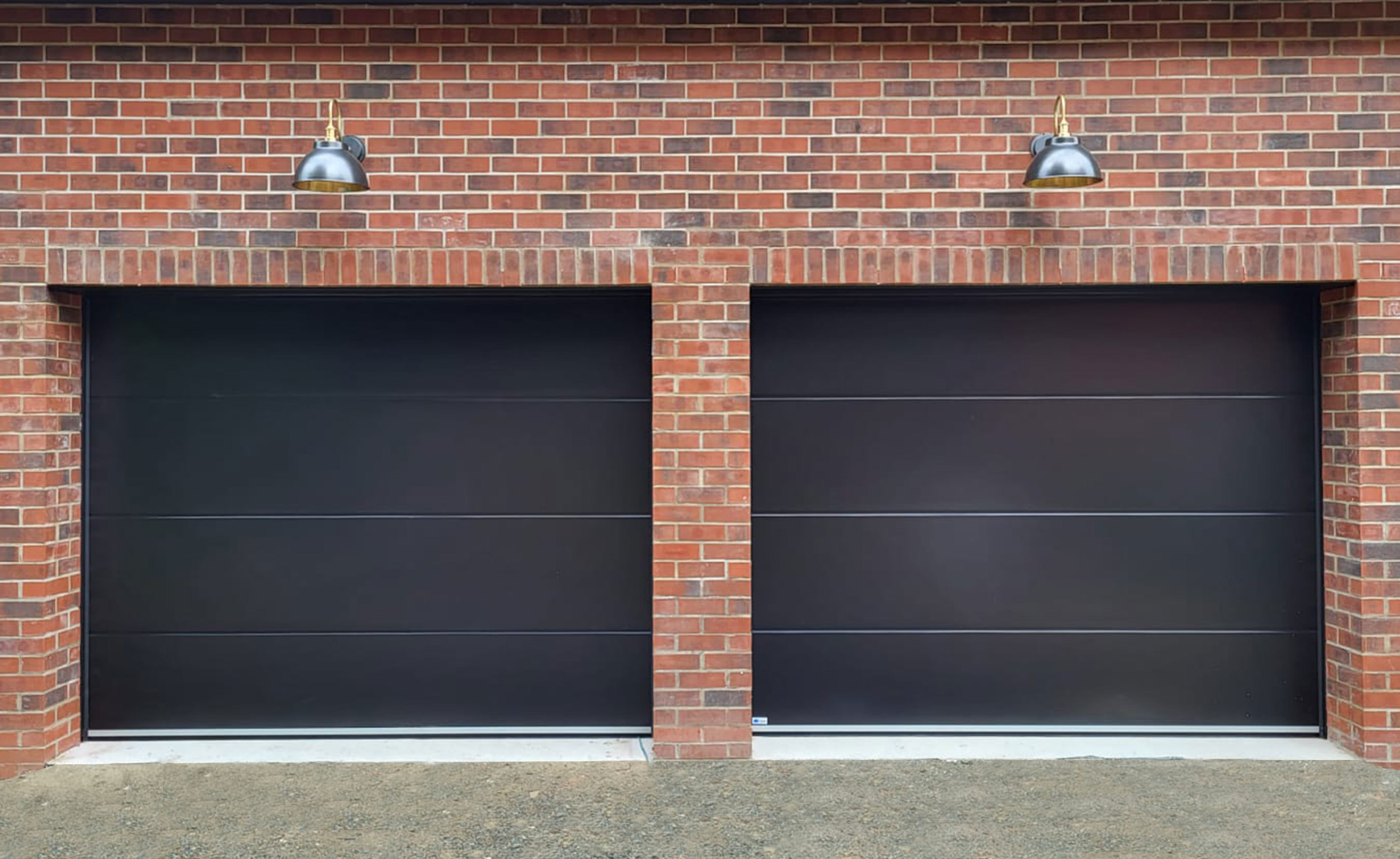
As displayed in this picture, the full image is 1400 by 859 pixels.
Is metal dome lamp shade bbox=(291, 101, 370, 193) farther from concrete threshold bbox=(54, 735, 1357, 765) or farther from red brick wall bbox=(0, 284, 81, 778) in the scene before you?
concrete threshold bbox=(54, 735, 1357, 765)

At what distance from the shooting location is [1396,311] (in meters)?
5.60

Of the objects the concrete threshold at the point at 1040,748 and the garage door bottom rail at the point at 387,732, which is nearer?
the concrete threshold at the point at 1040,748

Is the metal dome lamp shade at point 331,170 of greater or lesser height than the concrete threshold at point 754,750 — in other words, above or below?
above

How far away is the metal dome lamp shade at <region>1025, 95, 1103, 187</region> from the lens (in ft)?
16.9

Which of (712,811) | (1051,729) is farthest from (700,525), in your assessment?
(1051,729)

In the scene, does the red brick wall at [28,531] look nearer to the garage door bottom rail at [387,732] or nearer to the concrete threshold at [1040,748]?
the garage door bottom rail at [387,732]

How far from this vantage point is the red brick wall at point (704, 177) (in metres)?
5.60

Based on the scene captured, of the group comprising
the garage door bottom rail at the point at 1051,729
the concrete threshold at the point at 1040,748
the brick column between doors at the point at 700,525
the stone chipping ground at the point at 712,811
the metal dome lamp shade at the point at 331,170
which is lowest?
the stone chipping ground at the point at 712,811

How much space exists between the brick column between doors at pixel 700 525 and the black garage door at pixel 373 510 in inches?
15.5

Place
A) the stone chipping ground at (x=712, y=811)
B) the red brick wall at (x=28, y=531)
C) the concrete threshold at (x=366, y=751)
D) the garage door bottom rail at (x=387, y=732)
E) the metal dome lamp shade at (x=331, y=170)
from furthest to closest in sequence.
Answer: the garage door bottom rail at (x=387, y=732) < the concrete threshold at (x=366, y=751) < the red brick wall at (x=28, y=531) < the metal dome lamp shade at (x=331, y=170) < the stone chipping ground at (x=712, y=811)

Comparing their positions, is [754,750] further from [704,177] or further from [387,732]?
[704,177]

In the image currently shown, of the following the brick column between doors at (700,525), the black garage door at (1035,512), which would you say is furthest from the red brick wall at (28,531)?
the black garage door at (1035,512)

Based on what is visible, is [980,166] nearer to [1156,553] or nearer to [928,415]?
[928,415]

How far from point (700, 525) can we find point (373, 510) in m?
1.82
